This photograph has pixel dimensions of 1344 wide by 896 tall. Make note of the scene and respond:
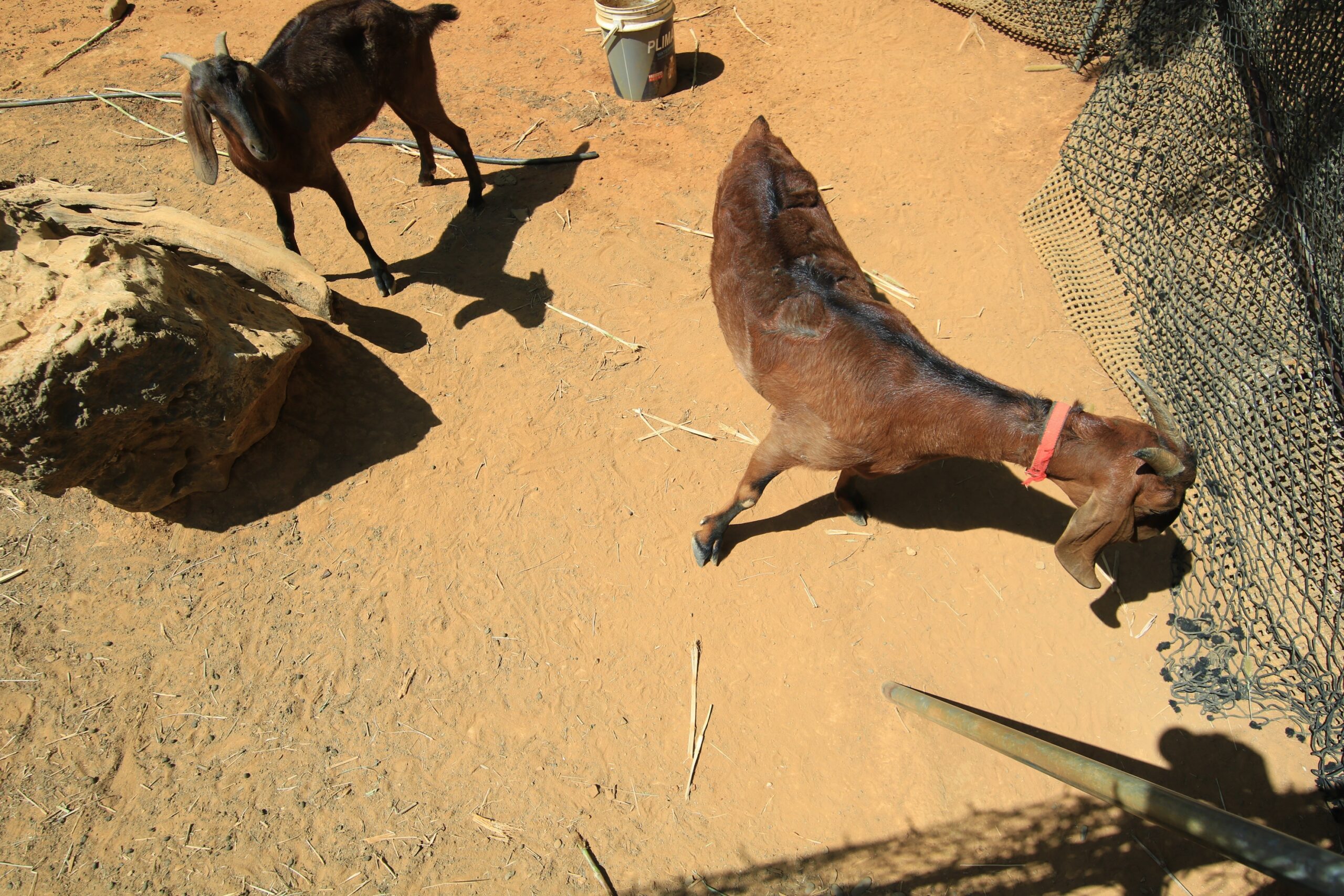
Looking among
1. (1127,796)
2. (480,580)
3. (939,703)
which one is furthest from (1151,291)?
(480,580)

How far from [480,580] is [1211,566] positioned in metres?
4.24

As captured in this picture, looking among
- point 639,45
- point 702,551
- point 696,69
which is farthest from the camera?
point 696,69

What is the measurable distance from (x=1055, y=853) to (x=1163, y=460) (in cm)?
195

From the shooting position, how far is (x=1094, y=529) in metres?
3.25

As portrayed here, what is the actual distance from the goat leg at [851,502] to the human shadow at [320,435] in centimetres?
270

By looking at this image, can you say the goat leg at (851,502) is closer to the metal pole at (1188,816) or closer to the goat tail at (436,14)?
the metal pole at (1188,816)

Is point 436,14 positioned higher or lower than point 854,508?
higher

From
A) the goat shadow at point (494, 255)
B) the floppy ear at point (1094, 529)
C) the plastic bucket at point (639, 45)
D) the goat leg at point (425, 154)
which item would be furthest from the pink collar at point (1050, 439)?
the goat leg at point (425, 154)

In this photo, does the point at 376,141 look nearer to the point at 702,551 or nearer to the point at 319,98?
the point at 319,98

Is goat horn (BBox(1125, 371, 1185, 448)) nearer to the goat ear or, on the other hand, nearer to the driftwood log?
the driftwood log

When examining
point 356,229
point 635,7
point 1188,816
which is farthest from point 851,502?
point 635,7

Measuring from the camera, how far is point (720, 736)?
12.3 feet

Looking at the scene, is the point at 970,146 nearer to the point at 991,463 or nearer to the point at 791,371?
the point at 991,463

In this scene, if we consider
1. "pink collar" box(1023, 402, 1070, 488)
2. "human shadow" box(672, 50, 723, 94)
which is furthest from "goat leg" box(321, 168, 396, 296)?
"pink collar" box(1023, 402, 1070, 488)
